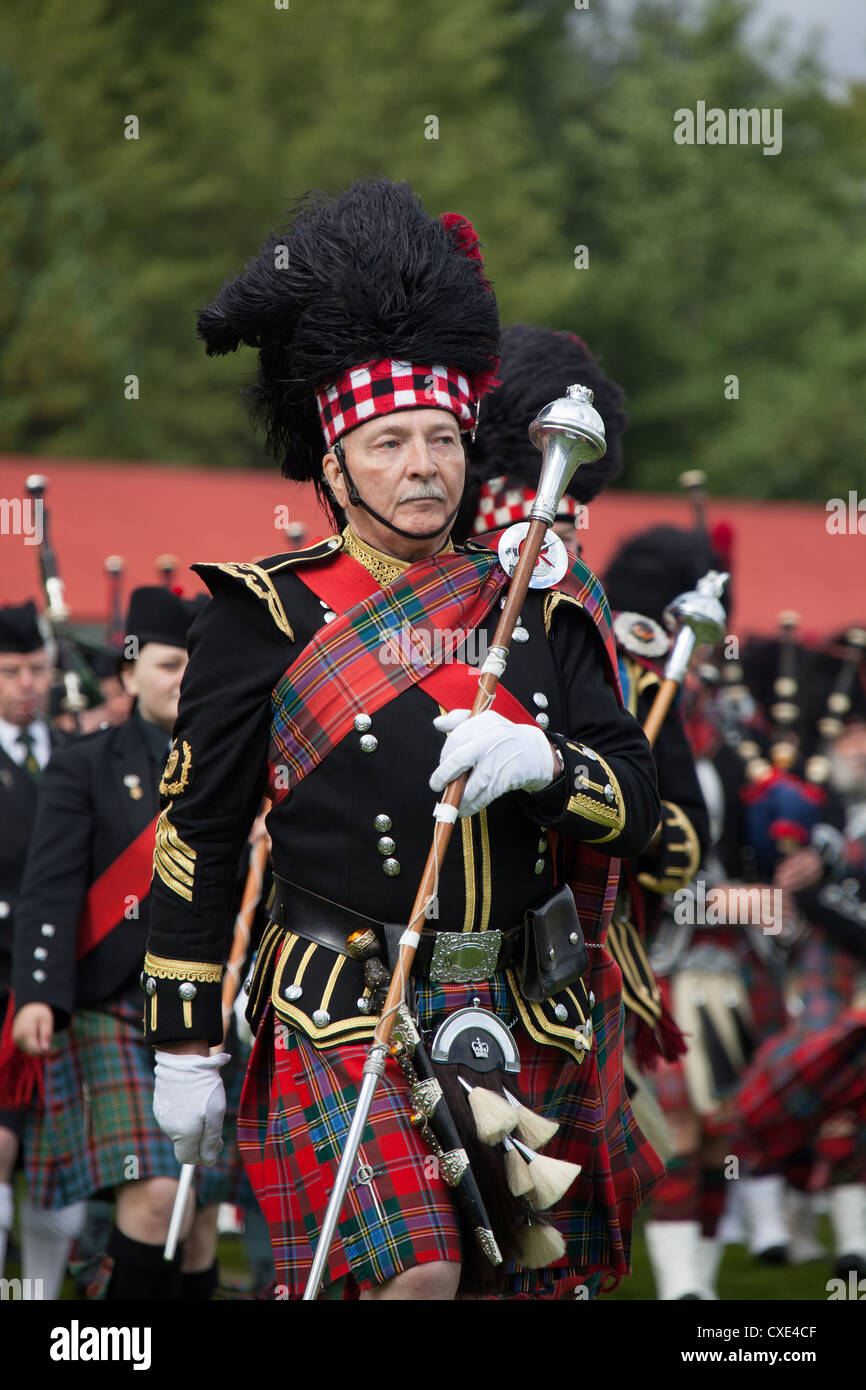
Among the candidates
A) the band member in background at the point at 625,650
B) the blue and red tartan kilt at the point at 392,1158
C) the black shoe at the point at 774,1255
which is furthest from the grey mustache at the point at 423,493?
the black shoe at the point at 774,1255

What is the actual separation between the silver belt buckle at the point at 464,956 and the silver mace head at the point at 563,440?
75 cm

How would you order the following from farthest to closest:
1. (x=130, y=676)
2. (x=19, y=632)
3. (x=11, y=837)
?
1. (x=19, y=632)
2. (x=11, y=837)
3. (x=130, y=676)

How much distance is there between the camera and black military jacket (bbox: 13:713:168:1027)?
5.62 meters

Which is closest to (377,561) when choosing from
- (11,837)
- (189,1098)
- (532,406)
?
(189,1098)

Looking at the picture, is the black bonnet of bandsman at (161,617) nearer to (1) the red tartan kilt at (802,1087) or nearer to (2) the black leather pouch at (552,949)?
(2) the black leather pouch at (552,949)

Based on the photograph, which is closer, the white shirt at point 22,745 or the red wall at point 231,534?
the white shirt at point 22,745

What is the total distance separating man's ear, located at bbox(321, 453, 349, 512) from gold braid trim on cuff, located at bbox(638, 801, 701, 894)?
58.4 inches

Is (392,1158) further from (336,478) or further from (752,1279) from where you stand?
(752,1279)

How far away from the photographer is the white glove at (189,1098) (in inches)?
144

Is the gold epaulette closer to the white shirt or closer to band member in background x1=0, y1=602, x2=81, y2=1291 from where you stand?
band member in background x1=0, y1=602, x2=81, y2=1291

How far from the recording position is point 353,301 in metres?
3.77

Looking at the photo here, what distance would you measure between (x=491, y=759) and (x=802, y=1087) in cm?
432
